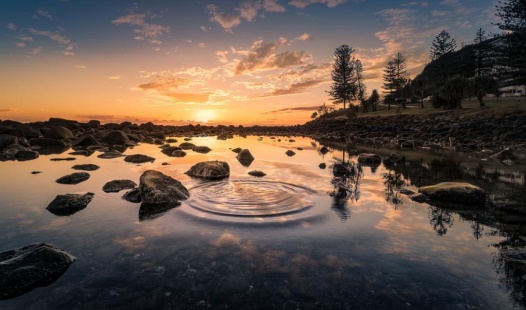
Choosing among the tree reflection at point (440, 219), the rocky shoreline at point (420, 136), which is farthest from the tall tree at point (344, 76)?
the tree reflection at point (440, 219)

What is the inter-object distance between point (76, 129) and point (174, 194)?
150 feet

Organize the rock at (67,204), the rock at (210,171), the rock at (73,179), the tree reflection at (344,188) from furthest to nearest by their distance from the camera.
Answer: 1. the rock at (210,171)
2. the rock at (73,179)
3. the tree reflection at (344,188)
4. the rock at (67,204)

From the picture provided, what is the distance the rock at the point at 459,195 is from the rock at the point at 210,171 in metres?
7.89

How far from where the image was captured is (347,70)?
89.0 meters

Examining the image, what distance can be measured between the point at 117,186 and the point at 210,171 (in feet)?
12.3

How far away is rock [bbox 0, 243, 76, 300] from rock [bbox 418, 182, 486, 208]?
9728mm

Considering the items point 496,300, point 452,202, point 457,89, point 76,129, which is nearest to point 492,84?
point 457,89

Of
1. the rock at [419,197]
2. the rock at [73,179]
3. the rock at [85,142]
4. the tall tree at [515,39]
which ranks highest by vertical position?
the tall tree at [515,39]

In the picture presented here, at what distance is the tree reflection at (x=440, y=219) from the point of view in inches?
257

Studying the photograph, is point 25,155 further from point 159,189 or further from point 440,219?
point 440,219

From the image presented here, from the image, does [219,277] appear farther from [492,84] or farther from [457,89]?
[492,84]

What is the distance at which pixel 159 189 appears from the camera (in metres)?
Result: 8.54

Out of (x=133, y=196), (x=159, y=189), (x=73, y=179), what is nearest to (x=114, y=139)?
(x=73, y=179)

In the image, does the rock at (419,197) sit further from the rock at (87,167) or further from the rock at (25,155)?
the rock at (25,155)
